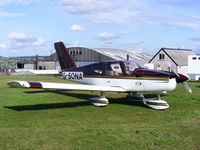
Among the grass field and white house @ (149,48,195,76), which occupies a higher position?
white house @ (149,48,195,76)

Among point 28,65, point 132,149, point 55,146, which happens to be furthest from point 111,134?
point 28,65

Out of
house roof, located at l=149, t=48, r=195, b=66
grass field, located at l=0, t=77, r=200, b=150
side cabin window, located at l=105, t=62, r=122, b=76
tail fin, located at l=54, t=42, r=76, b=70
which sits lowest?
grass field, located at l=0, t=77, r=200, b=150

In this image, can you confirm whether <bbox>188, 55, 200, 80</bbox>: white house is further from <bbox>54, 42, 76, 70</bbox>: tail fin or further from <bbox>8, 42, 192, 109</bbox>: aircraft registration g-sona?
<bbox>8, 42, 192, 109</bbox>: aircraft registration g-sona

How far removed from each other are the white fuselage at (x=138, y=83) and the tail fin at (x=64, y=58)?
2.86 metres

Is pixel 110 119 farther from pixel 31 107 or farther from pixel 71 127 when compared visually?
pixel 31 107

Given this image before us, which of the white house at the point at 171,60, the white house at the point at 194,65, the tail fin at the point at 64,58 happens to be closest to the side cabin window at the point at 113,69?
the tail fin at the point at 64,58

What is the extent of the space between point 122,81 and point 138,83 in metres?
0.76

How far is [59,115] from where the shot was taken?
353 inches

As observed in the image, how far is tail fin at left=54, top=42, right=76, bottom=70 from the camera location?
1512 centimetres

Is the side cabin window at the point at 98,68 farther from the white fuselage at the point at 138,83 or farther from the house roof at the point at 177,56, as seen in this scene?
the house roof at the point at 177,56

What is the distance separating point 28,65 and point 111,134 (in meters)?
62.7

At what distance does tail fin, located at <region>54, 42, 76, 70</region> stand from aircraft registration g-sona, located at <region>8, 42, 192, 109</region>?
195cm

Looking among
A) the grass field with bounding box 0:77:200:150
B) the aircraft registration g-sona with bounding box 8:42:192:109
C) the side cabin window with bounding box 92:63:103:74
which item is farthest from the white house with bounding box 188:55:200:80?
the side cabin window with bounding box 92:63:103:74

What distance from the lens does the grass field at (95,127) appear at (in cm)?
572
